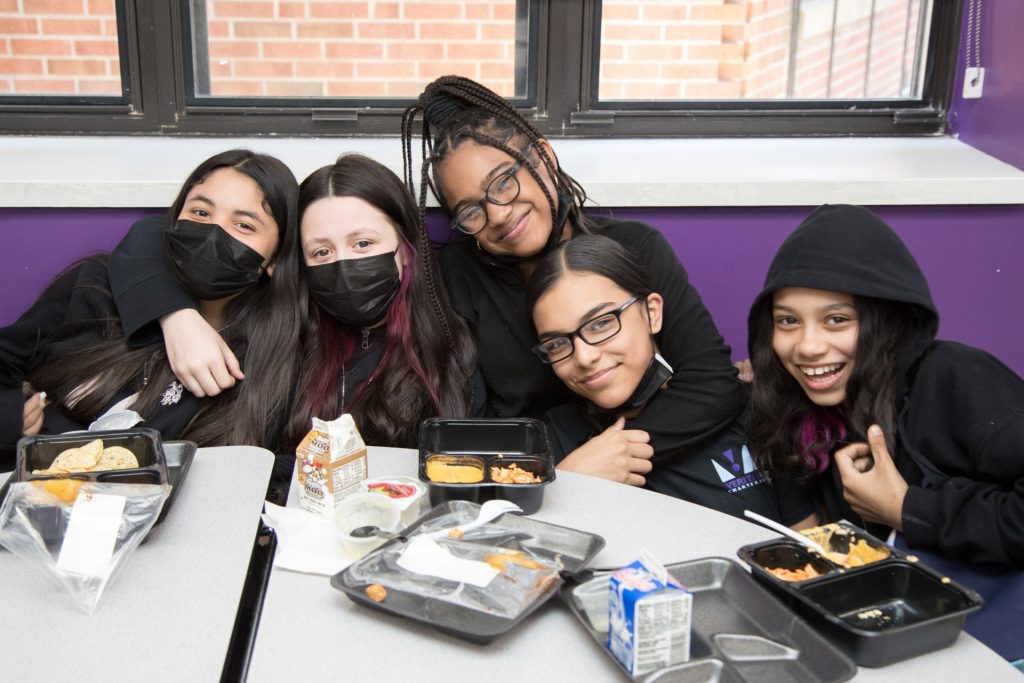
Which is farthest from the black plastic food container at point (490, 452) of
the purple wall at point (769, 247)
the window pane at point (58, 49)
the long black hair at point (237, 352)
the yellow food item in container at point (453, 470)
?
the window pane at point (58, 49)

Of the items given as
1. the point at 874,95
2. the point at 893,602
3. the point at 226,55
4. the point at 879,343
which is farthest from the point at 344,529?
the point at 874,95

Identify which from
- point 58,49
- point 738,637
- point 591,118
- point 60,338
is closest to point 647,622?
point 738,637

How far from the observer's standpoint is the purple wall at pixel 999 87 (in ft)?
8.46

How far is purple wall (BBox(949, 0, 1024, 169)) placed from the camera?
2578 mm

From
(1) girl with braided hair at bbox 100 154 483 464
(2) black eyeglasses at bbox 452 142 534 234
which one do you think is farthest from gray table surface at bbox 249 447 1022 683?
(2) black eyeglasses at bbox 452 142 534 234

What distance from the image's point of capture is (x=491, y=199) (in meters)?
1.99

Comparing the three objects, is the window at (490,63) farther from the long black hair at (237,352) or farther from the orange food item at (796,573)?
the orange food item at (796,573)

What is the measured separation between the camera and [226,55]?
2959 millimetres

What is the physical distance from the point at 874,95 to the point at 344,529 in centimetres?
251

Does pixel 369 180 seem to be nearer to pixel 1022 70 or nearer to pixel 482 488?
pixel 482 488

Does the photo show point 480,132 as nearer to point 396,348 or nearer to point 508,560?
point 396,348

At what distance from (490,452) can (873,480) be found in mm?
658

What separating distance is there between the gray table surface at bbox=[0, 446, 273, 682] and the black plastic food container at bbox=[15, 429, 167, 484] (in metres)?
0.07

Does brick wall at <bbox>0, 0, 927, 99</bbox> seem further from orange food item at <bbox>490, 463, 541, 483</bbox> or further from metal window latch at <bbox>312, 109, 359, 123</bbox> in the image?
orange food item at <bbox>490, 463, 541, 483</bbox>
